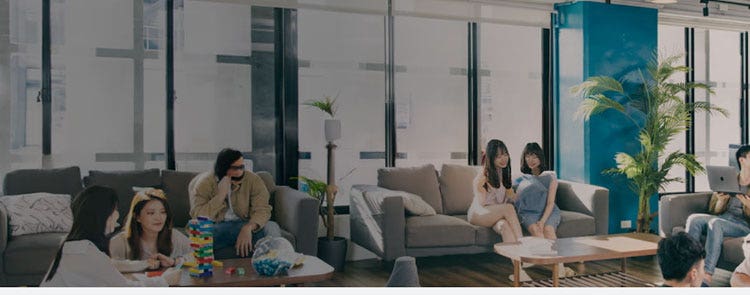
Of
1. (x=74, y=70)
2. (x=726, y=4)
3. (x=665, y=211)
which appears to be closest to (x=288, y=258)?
(x=74, y=70)

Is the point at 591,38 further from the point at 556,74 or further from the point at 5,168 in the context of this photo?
the point at 5,168

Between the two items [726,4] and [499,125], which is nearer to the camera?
[499,125]

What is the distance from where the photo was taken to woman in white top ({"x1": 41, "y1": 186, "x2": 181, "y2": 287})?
2.74 meters

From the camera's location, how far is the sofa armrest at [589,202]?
6055mm

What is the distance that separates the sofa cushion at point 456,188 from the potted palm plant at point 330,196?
1015 millimetres

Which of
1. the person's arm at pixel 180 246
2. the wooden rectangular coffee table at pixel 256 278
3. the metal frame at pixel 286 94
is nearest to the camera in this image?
the wooden rectangular coffee table at pixel 256 278

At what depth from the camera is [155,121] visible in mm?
5977

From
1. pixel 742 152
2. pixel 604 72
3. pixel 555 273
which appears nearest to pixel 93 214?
pixel 555 273

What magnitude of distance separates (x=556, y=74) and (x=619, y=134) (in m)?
0.87

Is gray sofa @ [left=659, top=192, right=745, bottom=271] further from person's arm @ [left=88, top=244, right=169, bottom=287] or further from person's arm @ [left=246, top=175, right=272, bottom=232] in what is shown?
person's arm @ [left=88, top=244, right=169, bottom=287]

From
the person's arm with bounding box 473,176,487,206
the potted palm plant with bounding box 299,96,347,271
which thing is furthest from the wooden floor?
the person's arm with bounding box 473,176,487,206

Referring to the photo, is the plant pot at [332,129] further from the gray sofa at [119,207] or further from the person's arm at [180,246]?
the person's arm at [180,246]

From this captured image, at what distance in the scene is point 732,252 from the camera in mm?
5078

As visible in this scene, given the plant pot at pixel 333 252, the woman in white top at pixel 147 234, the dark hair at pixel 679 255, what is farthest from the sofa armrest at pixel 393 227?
the dark hair at pixel 679 255
